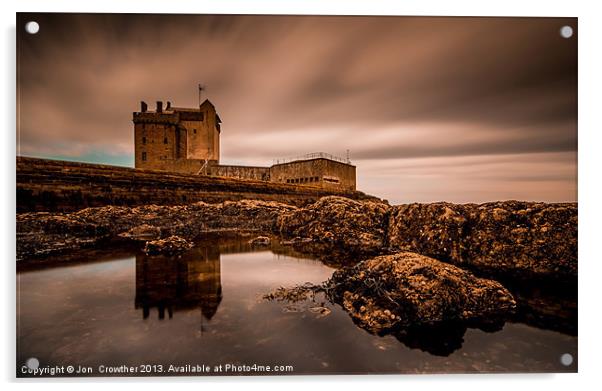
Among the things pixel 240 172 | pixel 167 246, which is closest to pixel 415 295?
pixel 167 246

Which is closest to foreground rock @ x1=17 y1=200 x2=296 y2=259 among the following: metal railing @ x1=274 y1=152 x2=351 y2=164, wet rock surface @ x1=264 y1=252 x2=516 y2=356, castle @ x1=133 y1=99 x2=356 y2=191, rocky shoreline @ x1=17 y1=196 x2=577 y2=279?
rocky shoreline @ x1=17 y1=196 x2=577 y2=279

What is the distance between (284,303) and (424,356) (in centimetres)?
128

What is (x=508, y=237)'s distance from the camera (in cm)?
312

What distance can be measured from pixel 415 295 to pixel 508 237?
5.45ft

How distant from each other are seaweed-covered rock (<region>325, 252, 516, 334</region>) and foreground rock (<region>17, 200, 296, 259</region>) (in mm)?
2124

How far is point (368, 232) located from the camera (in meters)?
3.86

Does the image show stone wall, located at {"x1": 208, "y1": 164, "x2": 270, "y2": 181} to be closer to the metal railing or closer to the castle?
the castle

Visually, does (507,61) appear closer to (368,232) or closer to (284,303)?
(368,232)

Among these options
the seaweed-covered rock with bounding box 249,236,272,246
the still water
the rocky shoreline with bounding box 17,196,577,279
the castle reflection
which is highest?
the rocky shoreline with bounding box 17,196,577,279

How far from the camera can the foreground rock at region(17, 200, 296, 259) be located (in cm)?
321

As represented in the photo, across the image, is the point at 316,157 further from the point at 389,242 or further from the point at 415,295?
the point at 415,295

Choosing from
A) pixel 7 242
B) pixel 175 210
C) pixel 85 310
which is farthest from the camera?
pixel 175 210

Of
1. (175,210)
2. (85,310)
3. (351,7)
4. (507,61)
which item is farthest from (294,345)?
(507,61)

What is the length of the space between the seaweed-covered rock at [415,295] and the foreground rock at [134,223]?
6.97ft
